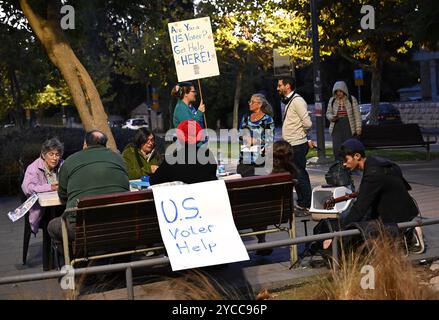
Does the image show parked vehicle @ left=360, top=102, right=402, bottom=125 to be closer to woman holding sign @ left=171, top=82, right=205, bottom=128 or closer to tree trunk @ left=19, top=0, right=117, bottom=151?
tree trunk @ left=19, top=0, right=117, bottom=151

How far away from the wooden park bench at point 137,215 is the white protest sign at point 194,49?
387cm

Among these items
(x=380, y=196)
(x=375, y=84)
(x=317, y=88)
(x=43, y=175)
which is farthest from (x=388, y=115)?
(x=380, y=196)

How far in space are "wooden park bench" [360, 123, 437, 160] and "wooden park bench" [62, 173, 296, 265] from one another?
13.3m

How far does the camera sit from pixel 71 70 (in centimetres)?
1532

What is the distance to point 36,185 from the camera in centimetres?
912

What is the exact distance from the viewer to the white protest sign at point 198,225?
6.75 metres

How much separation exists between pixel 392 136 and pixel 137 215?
14748 millimetres

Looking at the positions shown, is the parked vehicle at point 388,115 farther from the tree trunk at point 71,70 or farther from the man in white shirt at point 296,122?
the man in white shirt at point 296,122

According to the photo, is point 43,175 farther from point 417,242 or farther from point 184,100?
point 417,242

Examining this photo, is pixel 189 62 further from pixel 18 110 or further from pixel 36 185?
pixel 18 110

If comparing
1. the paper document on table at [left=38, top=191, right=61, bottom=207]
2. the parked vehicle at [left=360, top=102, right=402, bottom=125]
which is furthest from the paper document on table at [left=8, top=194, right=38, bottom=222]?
the parked vehicle at [left=360, top=102, right=402, bottom=125]

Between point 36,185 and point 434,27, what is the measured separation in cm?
1101

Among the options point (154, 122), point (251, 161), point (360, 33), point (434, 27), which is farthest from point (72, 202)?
point (154, 122)
